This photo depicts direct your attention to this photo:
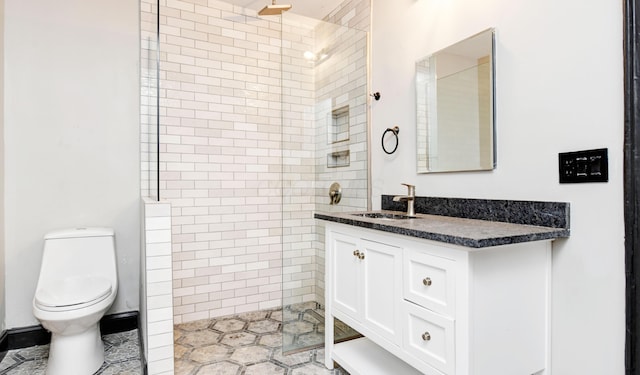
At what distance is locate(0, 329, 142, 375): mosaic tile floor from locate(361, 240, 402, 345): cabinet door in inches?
56.7

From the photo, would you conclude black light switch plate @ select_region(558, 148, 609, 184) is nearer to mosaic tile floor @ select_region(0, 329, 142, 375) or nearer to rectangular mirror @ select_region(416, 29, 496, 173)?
rectangular mirror @ select_region(416, 29, 496, 173)

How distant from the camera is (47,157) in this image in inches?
94.5

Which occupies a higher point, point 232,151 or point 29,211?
point 232,151

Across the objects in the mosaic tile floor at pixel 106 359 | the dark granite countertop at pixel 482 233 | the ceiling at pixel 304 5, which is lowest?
the mosaic tile floor at pixel 106 359

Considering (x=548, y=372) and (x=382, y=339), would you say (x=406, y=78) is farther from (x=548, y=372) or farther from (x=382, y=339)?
(x=548, y=372)

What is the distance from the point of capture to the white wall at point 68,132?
7.64 ft

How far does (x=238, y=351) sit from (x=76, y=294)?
3.36 feet

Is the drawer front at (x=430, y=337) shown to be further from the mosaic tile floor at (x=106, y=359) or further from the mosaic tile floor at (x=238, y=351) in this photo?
the mosaic tile floor at (x=106, y=359)

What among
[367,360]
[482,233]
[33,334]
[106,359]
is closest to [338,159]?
[367,360]

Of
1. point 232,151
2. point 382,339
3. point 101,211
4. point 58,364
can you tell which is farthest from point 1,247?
point 382,339

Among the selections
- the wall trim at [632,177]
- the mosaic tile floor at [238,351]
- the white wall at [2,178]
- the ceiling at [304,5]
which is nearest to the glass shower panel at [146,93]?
the ceiling at [304,5]

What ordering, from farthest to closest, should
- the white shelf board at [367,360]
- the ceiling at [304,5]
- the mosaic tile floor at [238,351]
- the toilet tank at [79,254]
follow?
the ceiling at [304,5], the toilet tank at [79,254], the mosaic tile floor at [238,351], the white shelf board at [367,360]

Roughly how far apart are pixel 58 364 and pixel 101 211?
103 cm

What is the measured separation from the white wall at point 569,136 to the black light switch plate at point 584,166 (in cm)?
2
